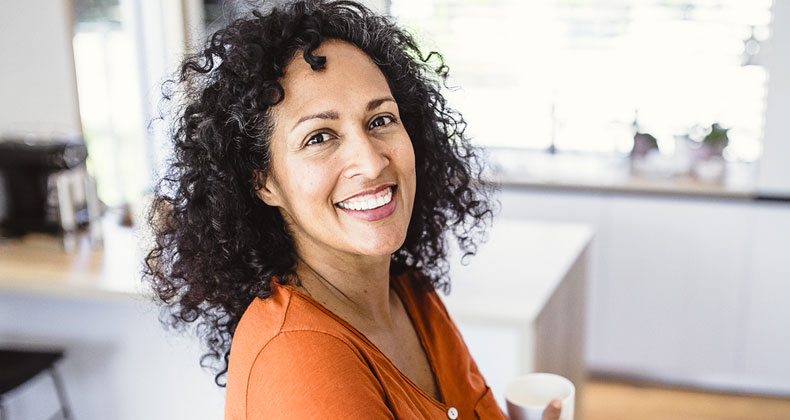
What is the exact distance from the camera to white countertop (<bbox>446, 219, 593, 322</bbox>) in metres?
1.84

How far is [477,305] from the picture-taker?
186 centimetres

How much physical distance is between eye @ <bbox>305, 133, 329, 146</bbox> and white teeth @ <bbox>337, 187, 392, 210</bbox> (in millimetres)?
89

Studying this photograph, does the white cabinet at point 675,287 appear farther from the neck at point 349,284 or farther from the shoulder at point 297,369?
the shoulder at point 297,369

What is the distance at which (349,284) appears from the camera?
1.15m

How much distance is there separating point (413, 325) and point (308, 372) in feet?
1.41

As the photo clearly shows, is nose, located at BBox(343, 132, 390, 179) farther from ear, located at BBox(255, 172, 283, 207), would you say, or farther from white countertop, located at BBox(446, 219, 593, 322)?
white countertop, located at BBox(446, 219, 593, 322)

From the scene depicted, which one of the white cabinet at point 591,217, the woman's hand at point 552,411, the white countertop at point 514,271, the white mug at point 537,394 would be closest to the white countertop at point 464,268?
the white countertop at point 514,271

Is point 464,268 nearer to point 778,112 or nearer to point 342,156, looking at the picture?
point 342,156

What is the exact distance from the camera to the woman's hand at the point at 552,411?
4.20ft

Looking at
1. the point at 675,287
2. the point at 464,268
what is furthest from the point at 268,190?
the point at 675,287

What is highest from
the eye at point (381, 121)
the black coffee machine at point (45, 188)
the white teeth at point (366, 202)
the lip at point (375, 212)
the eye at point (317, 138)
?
the eye at point (381, 121)

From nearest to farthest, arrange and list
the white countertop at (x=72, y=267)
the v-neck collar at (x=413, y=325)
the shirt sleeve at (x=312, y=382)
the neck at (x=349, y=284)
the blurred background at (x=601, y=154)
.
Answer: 1. the shirt sleeve at (x=312, y=382)
2. the v-neck collar at (x=413, y=325)
3. the neck at (x=349, y=284)
4. the white countertop at (x=72, y=267)
5. the blurred background at (x=601, y=154)

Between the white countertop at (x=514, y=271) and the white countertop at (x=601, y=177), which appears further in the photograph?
the white countertop at (x=601, y=177)

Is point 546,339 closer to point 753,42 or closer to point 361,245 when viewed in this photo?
point 361,245
